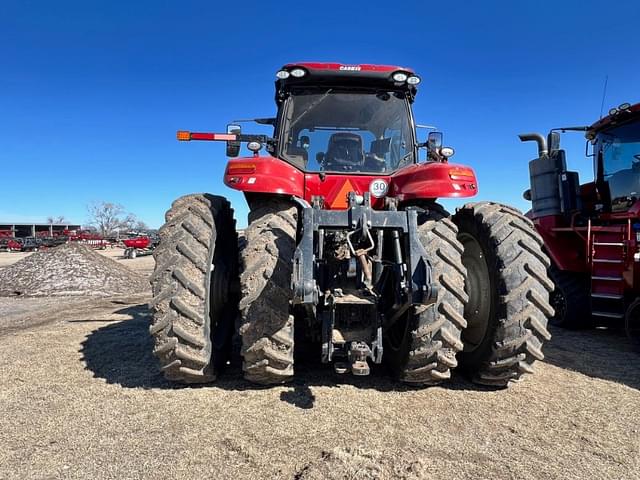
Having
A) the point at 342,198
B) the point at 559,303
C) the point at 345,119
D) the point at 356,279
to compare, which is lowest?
the point at 559,303

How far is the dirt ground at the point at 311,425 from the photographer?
2186 millimetres

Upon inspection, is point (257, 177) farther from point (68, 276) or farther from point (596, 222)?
point (68, 276)

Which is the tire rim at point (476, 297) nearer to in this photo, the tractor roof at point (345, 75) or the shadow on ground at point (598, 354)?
the shadow on ground at point (598, 354)

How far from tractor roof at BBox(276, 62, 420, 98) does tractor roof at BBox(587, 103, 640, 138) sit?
337 centimetres

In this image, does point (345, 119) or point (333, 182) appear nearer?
point (333, 182)

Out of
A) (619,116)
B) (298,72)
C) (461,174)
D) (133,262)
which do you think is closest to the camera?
(461,174)

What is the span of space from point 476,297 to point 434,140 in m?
1.72

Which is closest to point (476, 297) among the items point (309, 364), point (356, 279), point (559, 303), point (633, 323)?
point (356, 279)

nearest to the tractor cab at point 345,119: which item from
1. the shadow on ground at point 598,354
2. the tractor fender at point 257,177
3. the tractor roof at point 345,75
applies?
the tractor roof at point 345,75

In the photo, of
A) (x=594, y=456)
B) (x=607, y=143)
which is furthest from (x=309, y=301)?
(x=607, y=143)

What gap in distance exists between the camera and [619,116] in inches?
220

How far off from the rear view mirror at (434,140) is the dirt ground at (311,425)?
2.27 metres

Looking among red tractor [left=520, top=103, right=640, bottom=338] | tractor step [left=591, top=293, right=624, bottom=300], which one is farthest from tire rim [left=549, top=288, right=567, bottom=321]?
tractor step [left=591, top=293, right=624, bottom=300]

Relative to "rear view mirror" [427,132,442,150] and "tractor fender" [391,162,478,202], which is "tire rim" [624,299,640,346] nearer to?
"rear view mirror" [427,132,442,150]
